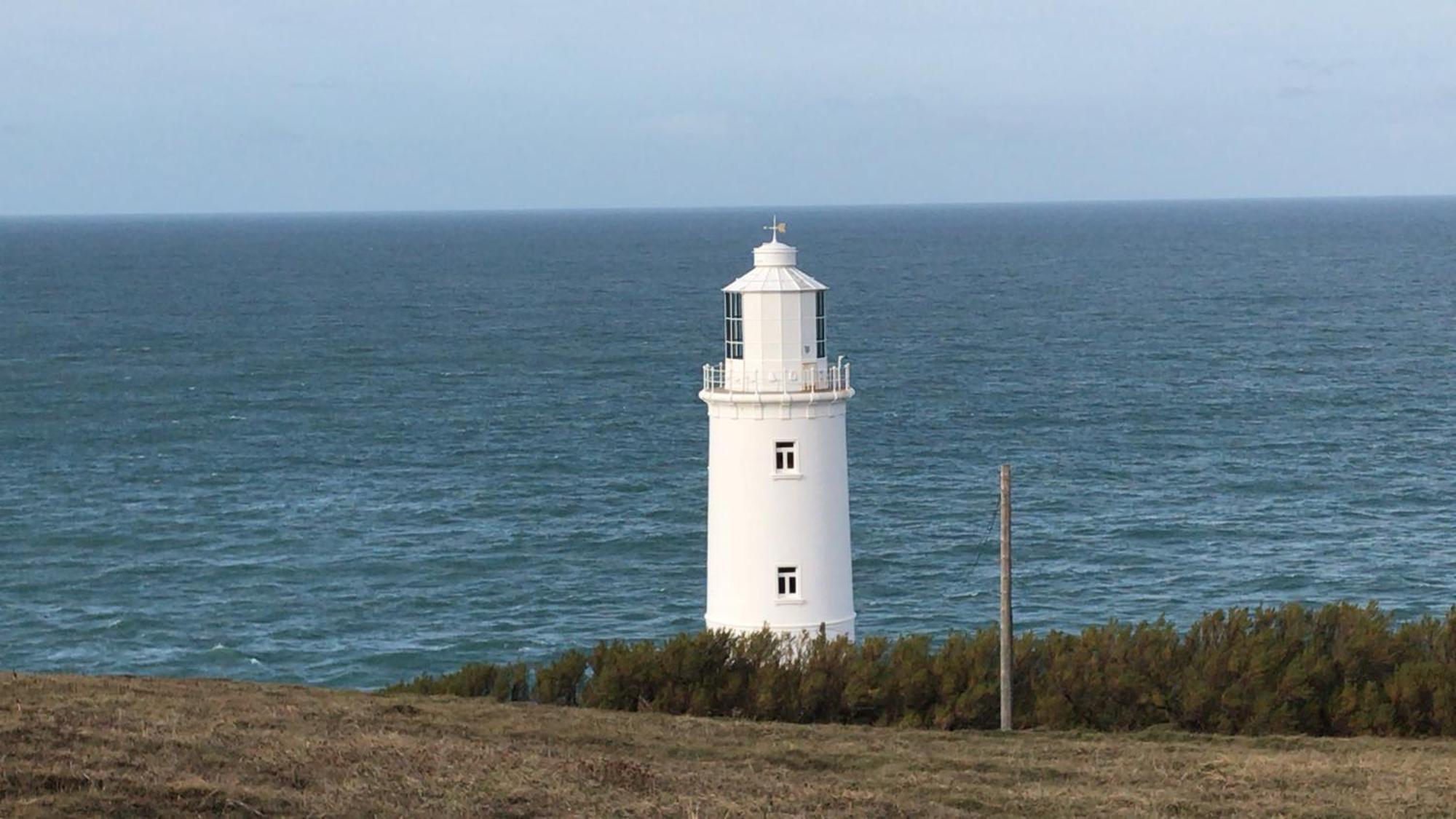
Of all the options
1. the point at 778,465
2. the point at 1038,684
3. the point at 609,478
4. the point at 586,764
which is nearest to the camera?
the point at 586,764

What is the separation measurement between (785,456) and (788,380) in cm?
118

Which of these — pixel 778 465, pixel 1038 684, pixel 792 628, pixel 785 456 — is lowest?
pixel 1038 684

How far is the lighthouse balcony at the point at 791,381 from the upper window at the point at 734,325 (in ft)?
1.14

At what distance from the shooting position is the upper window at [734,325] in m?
30.3

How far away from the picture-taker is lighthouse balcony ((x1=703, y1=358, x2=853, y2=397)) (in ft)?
97.0

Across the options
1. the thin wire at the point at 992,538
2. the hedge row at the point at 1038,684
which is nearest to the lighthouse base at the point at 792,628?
the hedge row at the point at 1038,684

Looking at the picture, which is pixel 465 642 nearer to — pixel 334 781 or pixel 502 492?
pixel 502 492

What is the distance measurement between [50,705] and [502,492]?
135 ft

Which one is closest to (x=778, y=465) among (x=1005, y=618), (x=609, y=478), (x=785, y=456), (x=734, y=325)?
(x=785, y=456)

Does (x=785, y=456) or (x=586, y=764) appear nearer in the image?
(x=586, y=764)

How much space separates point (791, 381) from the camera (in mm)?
29625

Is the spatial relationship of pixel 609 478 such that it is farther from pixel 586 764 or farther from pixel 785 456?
pixel 586 764

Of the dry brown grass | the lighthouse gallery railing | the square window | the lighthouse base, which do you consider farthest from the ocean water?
the dry brown grass

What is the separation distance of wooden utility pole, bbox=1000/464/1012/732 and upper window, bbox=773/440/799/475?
10.6ft
